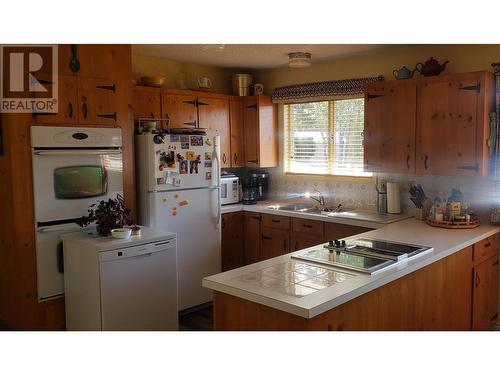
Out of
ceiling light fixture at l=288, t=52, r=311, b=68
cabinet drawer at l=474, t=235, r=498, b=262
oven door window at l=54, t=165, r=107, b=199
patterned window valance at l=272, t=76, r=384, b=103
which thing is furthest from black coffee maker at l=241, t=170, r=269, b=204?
cabinet drawer at l=474, t=235, r=498, b=262

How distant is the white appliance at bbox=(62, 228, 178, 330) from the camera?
10.2ft

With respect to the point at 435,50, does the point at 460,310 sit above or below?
below

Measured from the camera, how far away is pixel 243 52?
14.7ft

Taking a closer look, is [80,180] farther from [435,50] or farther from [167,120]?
[435,50]

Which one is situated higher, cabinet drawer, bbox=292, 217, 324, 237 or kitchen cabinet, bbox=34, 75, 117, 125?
kitchen cabinet, bbox=34, 75, 117, 125

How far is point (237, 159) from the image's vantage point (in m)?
5.31

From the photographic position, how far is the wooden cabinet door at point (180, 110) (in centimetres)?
457

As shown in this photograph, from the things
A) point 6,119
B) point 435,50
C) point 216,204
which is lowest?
point 216,204

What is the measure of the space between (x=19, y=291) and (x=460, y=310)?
314cm

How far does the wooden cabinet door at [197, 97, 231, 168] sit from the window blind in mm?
694

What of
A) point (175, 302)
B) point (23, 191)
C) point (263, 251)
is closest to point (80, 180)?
point (23, 191)

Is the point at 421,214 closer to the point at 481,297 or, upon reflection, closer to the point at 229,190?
the point at 481,297

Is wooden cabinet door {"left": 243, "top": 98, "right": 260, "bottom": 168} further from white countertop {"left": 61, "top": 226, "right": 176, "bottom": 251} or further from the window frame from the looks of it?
white countertop {"left": 61, "top": 226, "right": 176, "bottom": 251}

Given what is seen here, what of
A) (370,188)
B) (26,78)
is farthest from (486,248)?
(26,78)
